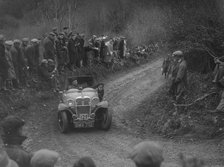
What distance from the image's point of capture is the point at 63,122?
593 inches

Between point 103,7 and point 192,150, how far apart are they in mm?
32647

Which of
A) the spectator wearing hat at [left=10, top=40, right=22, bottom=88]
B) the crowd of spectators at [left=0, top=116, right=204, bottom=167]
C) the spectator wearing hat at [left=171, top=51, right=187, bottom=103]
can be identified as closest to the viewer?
the crowd of spectators at [left=0, top=116, right=204, bottom=167]

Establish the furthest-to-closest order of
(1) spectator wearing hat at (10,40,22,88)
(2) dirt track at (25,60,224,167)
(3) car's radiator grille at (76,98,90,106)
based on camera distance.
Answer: (1) spectator wearing hat at (10,40,22,88) → (3) car's radiator grille at (76,98,90,106) → (2) dirt track at (25,60,224,167)

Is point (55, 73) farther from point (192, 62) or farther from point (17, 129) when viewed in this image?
point (17, 129)

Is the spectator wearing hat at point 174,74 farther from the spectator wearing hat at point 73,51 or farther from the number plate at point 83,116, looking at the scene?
the spectator wearing hat at point 73,51

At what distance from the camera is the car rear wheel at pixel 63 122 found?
49.3 ft

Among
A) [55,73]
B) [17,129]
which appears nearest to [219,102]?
[55,73]

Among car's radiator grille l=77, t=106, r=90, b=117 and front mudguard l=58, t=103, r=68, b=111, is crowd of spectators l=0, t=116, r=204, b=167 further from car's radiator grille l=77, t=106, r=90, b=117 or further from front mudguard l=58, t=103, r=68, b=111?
car's radiator grille l=77, t=106, r=90, b=117

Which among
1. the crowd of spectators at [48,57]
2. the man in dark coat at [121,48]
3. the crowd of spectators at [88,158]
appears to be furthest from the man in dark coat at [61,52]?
the crowd of spectators at [88,158]

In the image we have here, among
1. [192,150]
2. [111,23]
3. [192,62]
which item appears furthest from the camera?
[111,23]

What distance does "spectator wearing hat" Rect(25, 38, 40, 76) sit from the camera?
18.7 m

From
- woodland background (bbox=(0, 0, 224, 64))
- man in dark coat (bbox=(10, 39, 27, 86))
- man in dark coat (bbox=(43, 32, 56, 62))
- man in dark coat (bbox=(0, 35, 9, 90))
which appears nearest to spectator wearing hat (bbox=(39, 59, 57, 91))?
man in dark coat (bbox=(43, 32, 56, 62))

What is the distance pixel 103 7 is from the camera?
44.4 m

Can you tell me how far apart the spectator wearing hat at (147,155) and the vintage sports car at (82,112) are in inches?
396
